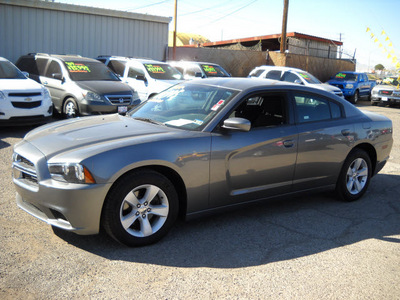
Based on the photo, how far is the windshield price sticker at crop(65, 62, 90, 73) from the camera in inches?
455

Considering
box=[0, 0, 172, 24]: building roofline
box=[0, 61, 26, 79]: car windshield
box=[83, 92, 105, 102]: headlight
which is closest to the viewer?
box=[0, 61, 26, 79]: car windshield

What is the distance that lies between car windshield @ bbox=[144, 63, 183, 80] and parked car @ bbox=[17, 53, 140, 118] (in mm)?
1430

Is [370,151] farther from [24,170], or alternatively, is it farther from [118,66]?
[118,66]

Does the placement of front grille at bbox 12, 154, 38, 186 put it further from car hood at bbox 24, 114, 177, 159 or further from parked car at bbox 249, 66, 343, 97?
parked car at bbox 249, 66, 343, 97

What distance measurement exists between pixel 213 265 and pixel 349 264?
1257 mm

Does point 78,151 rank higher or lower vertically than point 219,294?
higher

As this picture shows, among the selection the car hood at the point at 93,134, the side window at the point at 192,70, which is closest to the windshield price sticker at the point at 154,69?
the side window at the point at 192,70

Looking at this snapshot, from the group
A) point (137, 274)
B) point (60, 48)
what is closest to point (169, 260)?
point (137, 274)

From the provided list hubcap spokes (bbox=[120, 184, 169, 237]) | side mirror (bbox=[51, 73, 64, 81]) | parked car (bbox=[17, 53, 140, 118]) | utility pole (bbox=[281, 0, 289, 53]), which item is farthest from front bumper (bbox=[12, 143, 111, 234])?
utility pole (bbox=[281, 0, 289, 53])

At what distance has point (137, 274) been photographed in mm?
3576

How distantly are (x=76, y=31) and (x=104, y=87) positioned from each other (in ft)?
25.3

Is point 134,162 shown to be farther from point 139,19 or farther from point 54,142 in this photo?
point 139,19

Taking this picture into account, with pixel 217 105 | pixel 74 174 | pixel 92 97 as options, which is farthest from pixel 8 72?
pixel 74 174

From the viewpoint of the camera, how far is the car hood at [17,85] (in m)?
9.41
